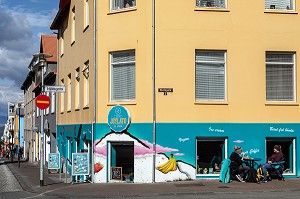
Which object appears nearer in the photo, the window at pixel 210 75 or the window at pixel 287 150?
the window at pixel 210 75

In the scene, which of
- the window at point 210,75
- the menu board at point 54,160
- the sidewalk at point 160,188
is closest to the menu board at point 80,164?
the sidewalk at point 160,188

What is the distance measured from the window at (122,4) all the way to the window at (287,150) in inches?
294

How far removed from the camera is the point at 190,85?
65.8ft

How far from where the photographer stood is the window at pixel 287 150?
20.6 metres

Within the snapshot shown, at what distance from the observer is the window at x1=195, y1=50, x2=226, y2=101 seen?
20.3 m

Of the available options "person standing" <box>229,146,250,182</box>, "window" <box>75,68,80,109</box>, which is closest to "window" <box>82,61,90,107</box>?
"window" <box>75,68,80,109</box>

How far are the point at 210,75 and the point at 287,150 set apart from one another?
4244 mm

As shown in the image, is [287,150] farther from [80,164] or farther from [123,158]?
[80,164]

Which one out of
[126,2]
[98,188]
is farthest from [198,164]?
[126,2]

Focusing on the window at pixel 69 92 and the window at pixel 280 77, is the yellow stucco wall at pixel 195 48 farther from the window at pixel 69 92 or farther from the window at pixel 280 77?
the window at pixel 69 92

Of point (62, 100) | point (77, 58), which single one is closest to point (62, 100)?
point (62, 100)

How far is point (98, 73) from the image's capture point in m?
21.0

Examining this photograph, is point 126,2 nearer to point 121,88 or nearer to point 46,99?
point 121,88

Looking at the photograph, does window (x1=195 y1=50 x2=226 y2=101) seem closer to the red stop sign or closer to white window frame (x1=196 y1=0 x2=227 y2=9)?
white window frame (x1=196 y1=0 x2=227 y2=9)
